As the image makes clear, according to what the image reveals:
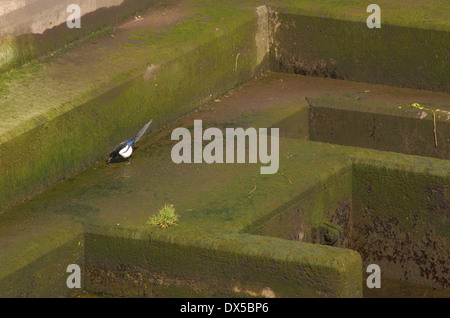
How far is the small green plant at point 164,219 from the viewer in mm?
7969

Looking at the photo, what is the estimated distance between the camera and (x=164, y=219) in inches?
314

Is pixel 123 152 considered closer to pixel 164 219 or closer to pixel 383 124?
pixel 164 219

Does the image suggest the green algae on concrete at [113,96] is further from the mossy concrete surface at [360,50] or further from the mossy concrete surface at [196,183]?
the mossy concrete surface at [360,50]

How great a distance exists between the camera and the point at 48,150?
8656 mm

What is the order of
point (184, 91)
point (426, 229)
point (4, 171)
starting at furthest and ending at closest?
point (184, 91)
point (426, 229)
point (4, 171)

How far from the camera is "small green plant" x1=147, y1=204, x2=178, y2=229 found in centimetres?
797

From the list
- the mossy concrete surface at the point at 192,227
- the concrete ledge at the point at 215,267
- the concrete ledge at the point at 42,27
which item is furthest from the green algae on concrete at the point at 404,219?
the concrete ledge at the point at 42,27

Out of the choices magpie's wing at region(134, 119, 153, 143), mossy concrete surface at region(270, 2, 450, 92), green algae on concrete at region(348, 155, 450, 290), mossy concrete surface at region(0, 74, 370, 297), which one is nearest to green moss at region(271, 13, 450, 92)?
mossy concrete surface at region(270, 2, 450, 92)

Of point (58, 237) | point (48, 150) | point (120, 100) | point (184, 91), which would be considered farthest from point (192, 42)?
point (58, 237)

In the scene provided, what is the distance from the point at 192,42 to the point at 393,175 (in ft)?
7.37

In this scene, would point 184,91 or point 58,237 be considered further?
point 184,91

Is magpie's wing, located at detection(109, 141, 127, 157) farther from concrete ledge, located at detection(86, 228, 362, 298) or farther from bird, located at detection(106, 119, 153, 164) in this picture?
concrete ledge, located at detection(86, 228, 362, 298)

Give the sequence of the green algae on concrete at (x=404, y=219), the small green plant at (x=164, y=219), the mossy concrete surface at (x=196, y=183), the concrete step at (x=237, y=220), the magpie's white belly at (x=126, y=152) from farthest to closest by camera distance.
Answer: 1. the magpie's white belly at (x=126, y=152)
2. the green algae on concrete at (x=404, y=219)
3. the small green plant at (x=164, y=219)
4. the mossy concrete surface at (x=196, y=183)
5. the concrete step at (x=237, y=220)

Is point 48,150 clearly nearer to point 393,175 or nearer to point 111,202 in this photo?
point 111,202
